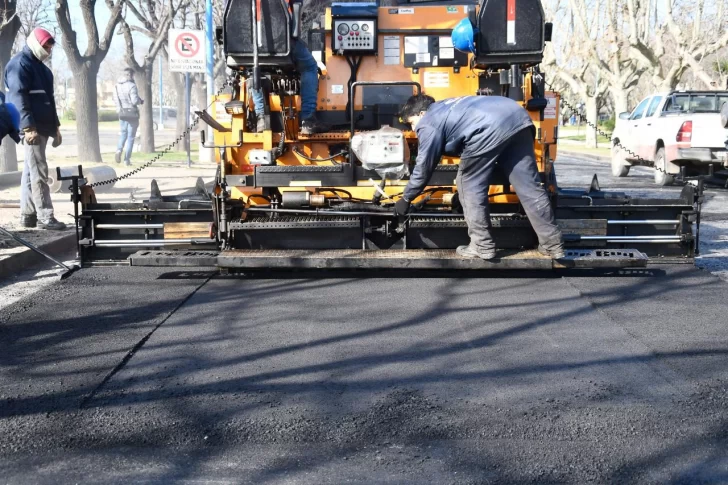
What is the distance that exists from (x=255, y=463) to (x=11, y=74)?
7234 millimetres

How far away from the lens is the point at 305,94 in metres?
8.20

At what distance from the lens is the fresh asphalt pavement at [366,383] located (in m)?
3.66

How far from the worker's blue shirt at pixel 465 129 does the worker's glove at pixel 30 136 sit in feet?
15.1

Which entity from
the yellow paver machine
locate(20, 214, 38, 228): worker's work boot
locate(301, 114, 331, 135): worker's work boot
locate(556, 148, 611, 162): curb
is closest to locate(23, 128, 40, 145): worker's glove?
locate(20, 214, 38, 228): worker's work boot

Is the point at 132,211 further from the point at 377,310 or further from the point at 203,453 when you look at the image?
the point at 203,453

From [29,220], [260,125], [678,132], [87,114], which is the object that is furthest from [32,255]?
[87,114]

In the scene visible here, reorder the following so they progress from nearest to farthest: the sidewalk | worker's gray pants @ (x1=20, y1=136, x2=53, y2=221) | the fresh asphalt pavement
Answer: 1. the fresh asphalt pavement
2. the sidewalk
3. worker's gray pants @ (x1=20, y1=136, x2=53, y2=221)

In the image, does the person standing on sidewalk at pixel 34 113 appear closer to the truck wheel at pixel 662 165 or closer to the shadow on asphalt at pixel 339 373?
the shadow on asphalt at pixel 339 373

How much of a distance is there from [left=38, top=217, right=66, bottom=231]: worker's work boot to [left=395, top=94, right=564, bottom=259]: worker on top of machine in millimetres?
4462

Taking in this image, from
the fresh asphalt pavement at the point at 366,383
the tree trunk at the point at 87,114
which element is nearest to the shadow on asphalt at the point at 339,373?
the fresh asphalt pavement at the point at 366,383

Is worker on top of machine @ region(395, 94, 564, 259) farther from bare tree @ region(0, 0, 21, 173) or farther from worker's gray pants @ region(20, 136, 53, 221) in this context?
bare tree @ region(0, 0, 21, 173)

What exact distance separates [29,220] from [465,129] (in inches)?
209

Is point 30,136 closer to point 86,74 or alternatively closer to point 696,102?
point 696,102

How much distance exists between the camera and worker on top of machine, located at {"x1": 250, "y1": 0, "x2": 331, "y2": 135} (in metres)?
7.89
